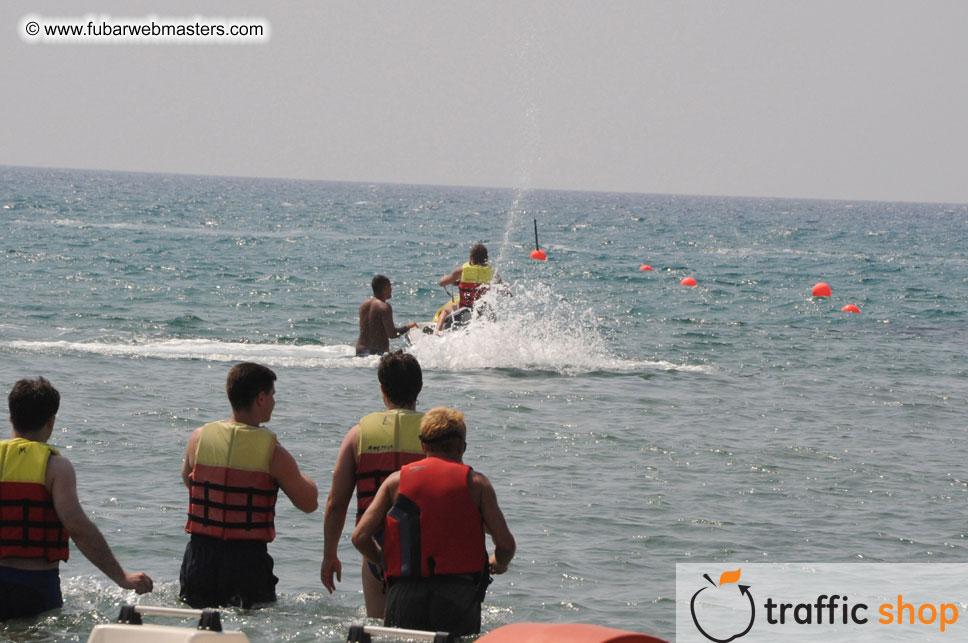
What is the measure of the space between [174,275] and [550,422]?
887 inches

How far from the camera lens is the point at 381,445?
520cm

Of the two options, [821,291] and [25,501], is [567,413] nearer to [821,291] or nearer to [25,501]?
[25,501]

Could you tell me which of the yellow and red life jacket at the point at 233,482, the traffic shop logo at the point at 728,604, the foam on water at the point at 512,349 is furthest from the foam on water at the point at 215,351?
the yellow and red life jacket at the point at 233,482

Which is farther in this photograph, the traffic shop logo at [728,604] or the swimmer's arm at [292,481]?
the traffic shop logo at [728,604]

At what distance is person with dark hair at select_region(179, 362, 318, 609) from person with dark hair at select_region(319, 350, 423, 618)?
0.16 meters

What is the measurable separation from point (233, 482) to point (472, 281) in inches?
452

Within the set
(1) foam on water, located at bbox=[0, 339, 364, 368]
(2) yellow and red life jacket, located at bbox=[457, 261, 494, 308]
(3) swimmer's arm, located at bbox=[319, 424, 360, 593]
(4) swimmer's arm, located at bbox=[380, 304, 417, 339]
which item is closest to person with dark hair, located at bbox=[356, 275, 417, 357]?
(4) swimmer's arm, located at bbox=[380, 304, 417, 339]

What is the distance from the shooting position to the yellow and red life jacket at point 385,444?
518 cm

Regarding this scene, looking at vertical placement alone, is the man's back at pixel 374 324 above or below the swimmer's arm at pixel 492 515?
above

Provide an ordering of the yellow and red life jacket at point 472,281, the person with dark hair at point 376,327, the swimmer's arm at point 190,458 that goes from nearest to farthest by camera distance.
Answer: the swimmer's arm at point 190,458 → the person with dark hair at point 376,327 → the yellow and red life jacket at point 472,281

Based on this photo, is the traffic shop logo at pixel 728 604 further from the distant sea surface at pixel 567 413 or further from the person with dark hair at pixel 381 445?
the person with dark hair at pixel 381 445

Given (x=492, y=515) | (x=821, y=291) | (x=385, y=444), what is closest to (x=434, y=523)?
(x=492, y=515)

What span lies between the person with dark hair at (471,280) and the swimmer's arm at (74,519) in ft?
35.9

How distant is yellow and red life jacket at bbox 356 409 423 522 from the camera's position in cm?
518
